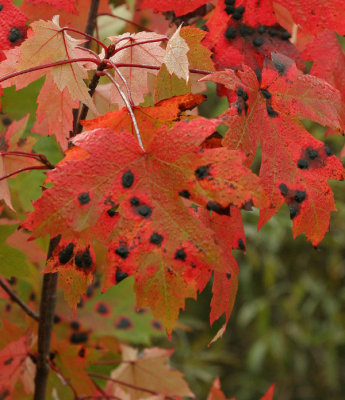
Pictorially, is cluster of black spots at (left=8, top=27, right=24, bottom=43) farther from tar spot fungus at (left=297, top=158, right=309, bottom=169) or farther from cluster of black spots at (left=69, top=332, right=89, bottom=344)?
cluster of black spots at (left=69, top=332, right=89, bottom=344)

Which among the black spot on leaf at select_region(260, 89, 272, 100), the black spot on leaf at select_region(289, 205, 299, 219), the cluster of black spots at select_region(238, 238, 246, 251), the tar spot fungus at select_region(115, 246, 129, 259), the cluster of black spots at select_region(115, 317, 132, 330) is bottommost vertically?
the cluster of black spots at select_region(115, 317, 132, 330)

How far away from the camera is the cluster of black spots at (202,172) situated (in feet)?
1.83

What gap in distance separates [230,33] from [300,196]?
310 mm

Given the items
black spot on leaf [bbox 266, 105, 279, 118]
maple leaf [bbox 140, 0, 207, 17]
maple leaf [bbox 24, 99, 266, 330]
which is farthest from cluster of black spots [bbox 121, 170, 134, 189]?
maple leaf [bbox 140, 0, 207, 17]

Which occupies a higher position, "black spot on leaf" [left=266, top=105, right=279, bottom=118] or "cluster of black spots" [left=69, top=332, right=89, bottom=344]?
"black spot on leaf" [left=266, top=105, right=279, bottom=118]

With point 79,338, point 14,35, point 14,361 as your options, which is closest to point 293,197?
point 14,35

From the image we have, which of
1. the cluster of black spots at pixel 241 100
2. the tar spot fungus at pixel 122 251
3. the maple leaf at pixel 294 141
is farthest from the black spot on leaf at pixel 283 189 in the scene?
the tar spot fungus at pixel 122 251

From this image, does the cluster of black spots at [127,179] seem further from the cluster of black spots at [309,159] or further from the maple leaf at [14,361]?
the maple leaf at [14,361]

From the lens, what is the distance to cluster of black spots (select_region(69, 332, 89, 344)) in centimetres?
123

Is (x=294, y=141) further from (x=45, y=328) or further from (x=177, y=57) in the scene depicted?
(x=45, y=328)

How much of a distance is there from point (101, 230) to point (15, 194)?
0.54 m

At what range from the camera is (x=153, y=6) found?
0.80 m

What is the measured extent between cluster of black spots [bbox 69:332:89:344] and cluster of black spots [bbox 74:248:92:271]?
2.10ft

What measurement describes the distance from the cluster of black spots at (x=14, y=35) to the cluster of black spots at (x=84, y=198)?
1.06 ft
